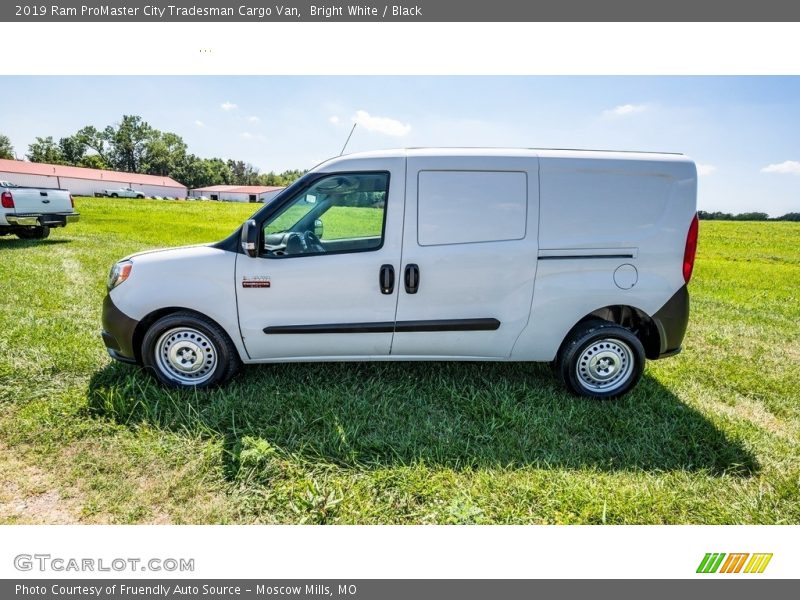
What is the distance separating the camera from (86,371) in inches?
159

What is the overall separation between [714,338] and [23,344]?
25.8 ft

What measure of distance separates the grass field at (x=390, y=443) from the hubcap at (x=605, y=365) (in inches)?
7.8

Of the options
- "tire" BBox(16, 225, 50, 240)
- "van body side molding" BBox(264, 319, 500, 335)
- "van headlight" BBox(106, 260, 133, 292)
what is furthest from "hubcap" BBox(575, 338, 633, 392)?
"tire" BBox(16, 225, 50, 240)

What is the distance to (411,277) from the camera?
138 inches

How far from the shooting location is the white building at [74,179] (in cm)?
5559

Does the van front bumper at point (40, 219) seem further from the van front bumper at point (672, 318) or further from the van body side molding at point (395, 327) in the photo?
the van front bumper at point (672, 318)

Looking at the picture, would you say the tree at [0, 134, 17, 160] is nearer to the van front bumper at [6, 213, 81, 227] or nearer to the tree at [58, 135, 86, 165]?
the tree at [58, 135, 86, 165]

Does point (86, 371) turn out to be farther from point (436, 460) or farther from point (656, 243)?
point (656, 243)

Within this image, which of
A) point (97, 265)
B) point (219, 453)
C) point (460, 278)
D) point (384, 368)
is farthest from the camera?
point (97, 265)

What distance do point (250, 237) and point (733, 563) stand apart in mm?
3622

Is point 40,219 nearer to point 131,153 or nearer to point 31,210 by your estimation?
point 31,210

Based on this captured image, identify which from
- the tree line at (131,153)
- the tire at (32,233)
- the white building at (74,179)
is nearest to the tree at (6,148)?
the tree line at (131,153)

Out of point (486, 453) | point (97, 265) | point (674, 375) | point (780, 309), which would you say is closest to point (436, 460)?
point (486, 453)

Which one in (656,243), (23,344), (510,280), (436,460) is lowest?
(436,460)
